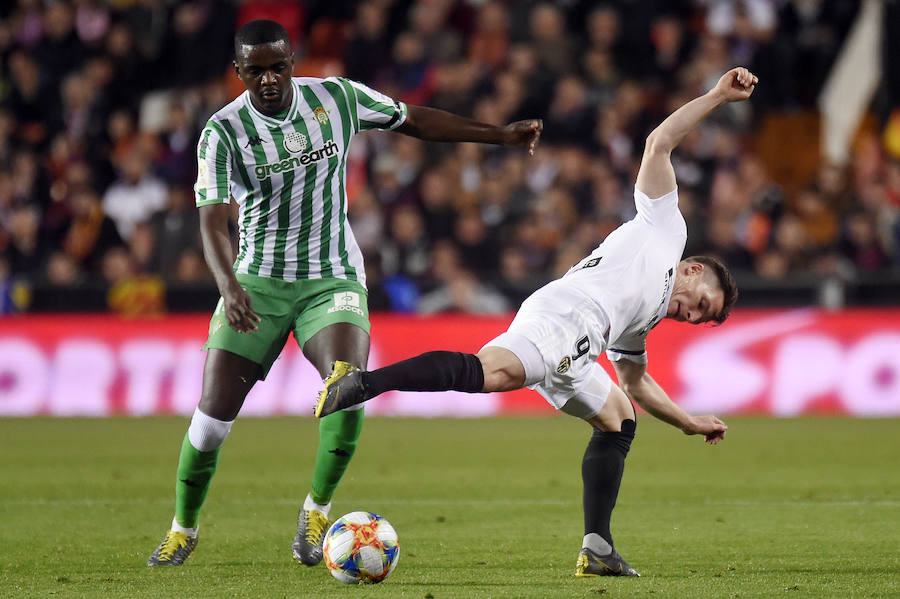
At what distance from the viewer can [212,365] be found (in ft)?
19.9

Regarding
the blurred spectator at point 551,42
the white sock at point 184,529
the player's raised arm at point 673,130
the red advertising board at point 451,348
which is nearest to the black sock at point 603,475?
the player's raised arm at point 673,130

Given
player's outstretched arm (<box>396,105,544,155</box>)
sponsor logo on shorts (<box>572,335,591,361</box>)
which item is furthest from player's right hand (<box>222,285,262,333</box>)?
sponsor logo on shorts (<box>572,335,591,361</box>)

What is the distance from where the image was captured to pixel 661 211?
5789 mm

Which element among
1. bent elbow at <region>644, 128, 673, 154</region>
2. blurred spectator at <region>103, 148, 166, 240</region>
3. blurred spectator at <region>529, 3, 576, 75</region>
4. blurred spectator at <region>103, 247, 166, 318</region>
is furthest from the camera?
blurred spectator at <region>529, 3, 576, 75</region>

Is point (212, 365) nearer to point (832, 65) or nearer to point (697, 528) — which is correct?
point (697, 528)

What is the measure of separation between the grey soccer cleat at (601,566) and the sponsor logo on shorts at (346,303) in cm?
148

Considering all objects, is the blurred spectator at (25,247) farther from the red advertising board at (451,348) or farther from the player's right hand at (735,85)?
the player's right hand at (735,85)

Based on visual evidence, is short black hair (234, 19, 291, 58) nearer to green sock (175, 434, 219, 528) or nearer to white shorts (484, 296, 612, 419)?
white shorts (484, 296, 612, 419)

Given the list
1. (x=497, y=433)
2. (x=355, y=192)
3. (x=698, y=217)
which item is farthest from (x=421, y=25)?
(x=497, y=433)

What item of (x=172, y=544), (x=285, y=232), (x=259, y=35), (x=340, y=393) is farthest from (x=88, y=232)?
(x=340, y=393)

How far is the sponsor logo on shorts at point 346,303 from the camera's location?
616 cm

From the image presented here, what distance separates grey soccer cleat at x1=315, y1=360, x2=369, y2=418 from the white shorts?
2.11ft

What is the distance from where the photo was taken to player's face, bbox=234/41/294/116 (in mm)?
5855

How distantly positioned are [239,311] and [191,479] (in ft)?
3.10
